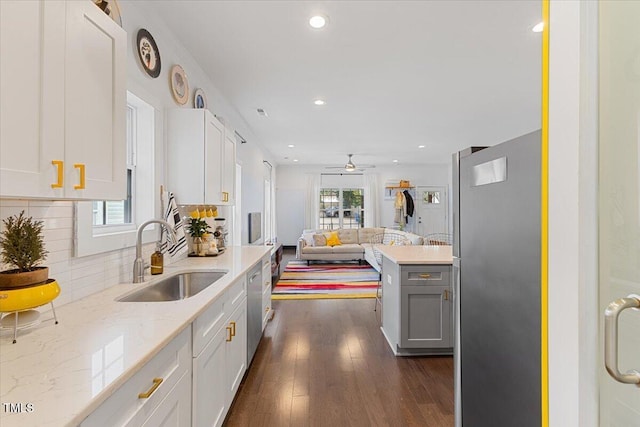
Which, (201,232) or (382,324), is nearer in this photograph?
(201,232)

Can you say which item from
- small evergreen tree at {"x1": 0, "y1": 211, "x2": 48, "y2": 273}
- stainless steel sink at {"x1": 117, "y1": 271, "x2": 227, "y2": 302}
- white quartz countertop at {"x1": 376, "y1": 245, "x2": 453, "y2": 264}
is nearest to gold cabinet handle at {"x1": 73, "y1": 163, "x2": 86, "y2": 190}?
small evergreen tree at {"x1": 0, "y1": 211, "x2": 48, "y2": 273}

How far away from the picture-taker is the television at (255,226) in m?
5.39

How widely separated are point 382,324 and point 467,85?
2.80 meters

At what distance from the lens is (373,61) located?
300 cm


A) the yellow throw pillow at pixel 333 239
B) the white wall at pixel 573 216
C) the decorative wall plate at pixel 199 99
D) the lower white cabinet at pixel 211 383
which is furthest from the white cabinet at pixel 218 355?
the yellow throw pillow at pixel 333 239

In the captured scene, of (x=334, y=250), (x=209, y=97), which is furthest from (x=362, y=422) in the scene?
(x=334, y=250)

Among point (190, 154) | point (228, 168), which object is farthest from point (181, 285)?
point (228, 168)

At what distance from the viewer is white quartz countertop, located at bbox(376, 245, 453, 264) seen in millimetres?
2787

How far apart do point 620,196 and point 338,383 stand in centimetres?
225

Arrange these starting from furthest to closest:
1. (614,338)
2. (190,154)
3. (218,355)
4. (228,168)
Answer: (228,168), (190,154), (218,355), (614,338)

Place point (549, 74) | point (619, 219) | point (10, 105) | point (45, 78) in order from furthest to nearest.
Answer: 1. point (45, 78)
2. point (10, 105)
3. point (549, 74)
4. point (619, 219)

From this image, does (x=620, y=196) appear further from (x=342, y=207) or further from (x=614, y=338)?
(x=342, y=207)

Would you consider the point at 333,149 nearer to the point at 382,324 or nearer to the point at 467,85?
the point at 467,85

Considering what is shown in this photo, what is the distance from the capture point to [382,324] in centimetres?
351
